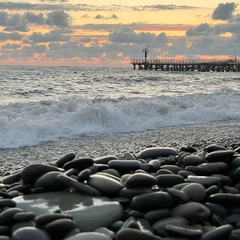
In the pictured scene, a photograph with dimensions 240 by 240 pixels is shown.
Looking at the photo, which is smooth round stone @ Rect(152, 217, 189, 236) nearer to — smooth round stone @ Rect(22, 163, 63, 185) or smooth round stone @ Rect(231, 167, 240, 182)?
smooth round stone @ Rect(231, 167, 240, 182)

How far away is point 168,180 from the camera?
14.4 feet

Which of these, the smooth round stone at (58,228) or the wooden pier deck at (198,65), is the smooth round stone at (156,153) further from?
→ the wooden pier deck at (198,65)

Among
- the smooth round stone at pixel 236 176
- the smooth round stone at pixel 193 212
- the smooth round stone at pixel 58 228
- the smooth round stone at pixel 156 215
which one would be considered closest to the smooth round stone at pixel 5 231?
the smooth round stone at pixel 58 228

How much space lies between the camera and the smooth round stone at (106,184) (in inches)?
165

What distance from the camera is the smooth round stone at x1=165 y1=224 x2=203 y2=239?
11.1 ft

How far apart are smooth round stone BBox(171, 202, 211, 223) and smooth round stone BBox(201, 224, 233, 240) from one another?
0.30 m

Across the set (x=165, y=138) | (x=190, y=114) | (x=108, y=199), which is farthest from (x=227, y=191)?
(x=190, y=114)

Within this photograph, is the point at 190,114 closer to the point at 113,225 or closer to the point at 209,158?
the point at 209,158

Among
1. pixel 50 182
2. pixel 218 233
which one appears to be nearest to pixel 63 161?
pixel 50 182

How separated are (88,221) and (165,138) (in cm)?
663

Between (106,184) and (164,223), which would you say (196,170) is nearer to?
(106,184)

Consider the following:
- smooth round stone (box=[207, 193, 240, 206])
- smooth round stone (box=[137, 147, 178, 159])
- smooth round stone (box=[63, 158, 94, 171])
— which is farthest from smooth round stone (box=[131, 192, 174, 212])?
smooth round stone (box=[137, 147, 178, 159])

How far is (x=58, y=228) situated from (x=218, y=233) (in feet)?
4.04

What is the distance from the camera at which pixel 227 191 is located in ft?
14.3
